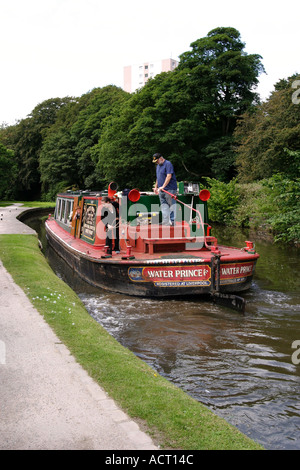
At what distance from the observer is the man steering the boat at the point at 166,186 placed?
35.3 ft

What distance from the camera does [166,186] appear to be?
36.0ft

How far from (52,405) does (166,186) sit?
7656mm

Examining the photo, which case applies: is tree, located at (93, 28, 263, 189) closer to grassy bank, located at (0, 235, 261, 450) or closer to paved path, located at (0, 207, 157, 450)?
grassy bank, located at (0, 235, 261, 450)

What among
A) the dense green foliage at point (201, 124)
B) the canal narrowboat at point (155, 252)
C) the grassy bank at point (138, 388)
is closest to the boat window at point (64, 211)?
the canal narrowboat at point (155, 252)

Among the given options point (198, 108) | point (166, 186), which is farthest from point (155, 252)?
point (198, 108)

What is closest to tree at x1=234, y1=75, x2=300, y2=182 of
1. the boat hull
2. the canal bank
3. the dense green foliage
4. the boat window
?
the dense green foliage

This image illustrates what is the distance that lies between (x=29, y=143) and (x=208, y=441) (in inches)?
2553

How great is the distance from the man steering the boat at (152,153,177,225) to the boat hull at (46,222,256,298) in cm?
135

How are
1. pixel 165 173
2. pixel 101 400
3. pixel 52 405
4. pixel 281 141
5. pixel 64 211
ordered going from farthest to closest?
pixel 64 211 < pixel 281 141 < pixel 165 173 < pixel 101 400 < pixel 52 405

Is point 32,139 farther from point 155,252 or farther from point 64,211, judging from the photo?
point 155,252

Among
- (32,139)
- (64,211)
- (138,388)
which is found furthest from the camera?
(32,139)

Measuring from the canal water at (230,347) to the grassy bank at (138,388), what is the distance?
649 mm

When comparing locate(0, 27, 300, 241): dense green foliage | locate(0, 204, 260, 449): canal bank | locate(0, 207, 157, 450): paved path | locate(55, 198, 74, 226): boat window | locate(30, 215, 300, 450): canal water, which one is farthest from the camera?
locate(0, 27, 300, 241): dense green foliage

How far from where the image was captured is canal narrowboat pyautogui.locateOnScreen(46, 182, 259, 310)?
9344 millimetres
